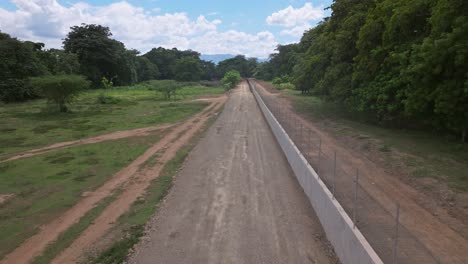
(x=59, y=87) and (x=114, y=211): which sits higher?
(x=59, y=87)

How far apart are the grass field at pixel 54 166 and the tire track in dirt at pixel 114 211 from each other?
248 millimetres

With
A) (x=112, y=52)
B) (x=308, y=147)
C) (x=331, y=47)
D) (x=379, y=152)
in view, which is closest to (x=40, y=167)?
(x=308, y=147)

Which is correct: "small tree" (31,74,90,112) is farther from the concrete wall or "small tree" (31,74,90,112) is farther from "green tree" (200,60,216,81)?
"green tree" (200,60,216,81)

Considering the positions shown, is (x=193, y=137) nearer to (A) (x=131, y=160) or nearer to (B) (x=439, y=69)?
(A) (x=131, y=160)

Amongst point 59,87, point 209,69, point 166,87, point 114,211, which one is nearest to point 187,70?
point 209,69

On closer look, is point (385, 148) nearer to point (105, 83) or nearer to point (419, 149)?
point (419, 149)

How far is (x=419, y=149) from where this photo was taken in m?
18.5

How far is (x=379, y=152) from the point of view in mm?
18359

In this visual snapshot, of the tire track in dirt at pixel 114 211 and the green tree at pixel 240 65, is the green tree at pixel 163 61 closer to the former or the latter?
the green tree at pixel 240 65

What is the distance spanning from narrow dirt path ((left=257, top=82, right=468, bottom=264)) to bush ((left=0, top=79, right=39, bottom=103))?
45.3m

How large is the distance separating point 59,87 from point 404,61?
31.0 meters

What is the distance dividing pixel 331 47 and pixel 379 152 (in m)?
14.9

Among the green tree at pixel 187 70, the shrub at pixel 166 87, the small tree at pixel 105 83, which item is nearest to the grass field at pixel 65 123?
the shrub at pixel 166 87

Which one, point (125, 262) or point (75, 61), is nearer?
point (125, 262)
